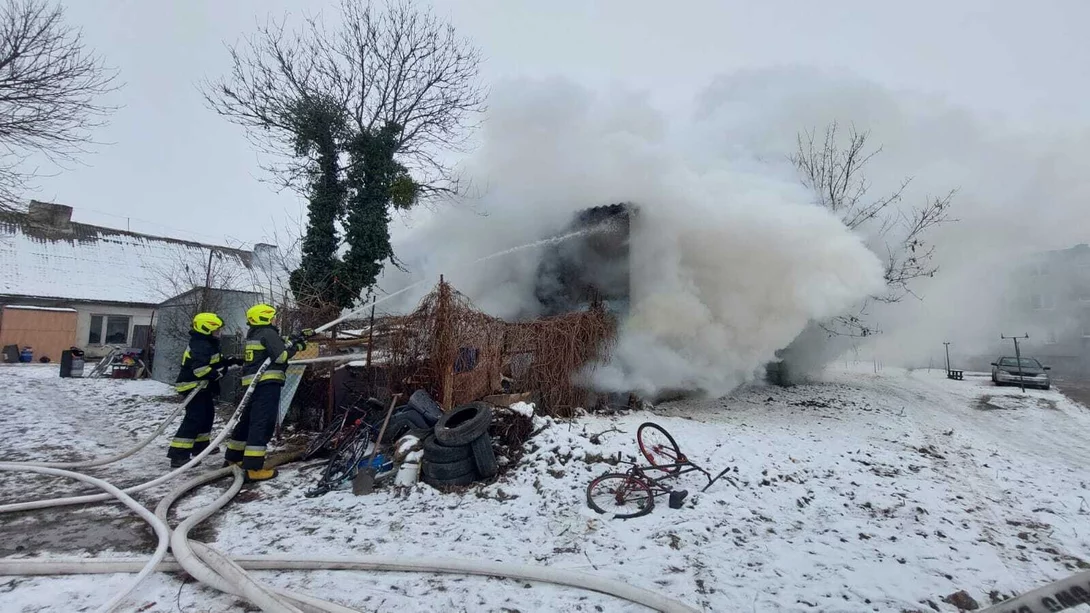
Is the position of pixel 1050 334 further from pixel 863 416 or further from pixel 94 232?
pixel 94 232

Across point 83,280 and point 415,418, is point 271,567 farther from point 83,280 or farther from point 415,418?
point 83,280

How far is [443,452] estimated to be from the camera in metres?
5.56

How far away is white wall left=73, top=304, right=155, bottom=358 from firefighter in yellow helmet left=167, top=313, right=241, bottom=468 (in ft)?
67.4

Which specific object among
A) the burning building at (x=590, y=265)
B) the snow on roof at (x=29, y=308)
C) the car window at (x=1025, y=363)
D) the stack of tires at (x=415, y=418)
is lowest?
the stack of tires at (x=415, y=418)

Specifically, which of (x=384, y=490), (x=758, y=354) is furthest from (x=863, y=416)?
(x=384, y=490)

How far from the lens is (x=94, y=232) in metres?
27.9

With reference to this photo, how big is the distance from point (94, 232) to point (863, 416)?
116ft

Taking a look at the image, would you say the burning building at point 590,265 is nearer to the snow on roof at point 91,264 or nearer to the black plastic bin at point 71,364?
the black plastic bin at point 71,364

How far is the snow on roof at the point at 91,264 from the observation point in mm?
23484

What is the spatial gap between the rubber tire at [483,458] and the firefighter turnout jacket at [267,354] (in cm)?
241

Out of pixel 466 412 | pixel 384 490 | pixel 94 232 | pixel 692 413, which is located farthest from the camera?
pixel 94 232

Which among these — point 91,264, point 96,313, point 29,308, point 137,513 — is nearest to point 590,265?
point 137,513

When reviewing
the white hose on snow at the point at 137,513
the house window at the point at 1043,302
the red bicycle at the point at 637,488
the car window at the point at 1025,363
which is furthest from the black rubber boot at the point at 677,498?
the house window at the point at 1043,302

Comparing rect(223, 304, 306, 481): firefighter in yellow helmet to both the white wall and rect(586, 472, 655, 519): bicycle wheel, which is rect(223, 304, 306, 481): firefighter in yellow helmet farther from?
the white wall
